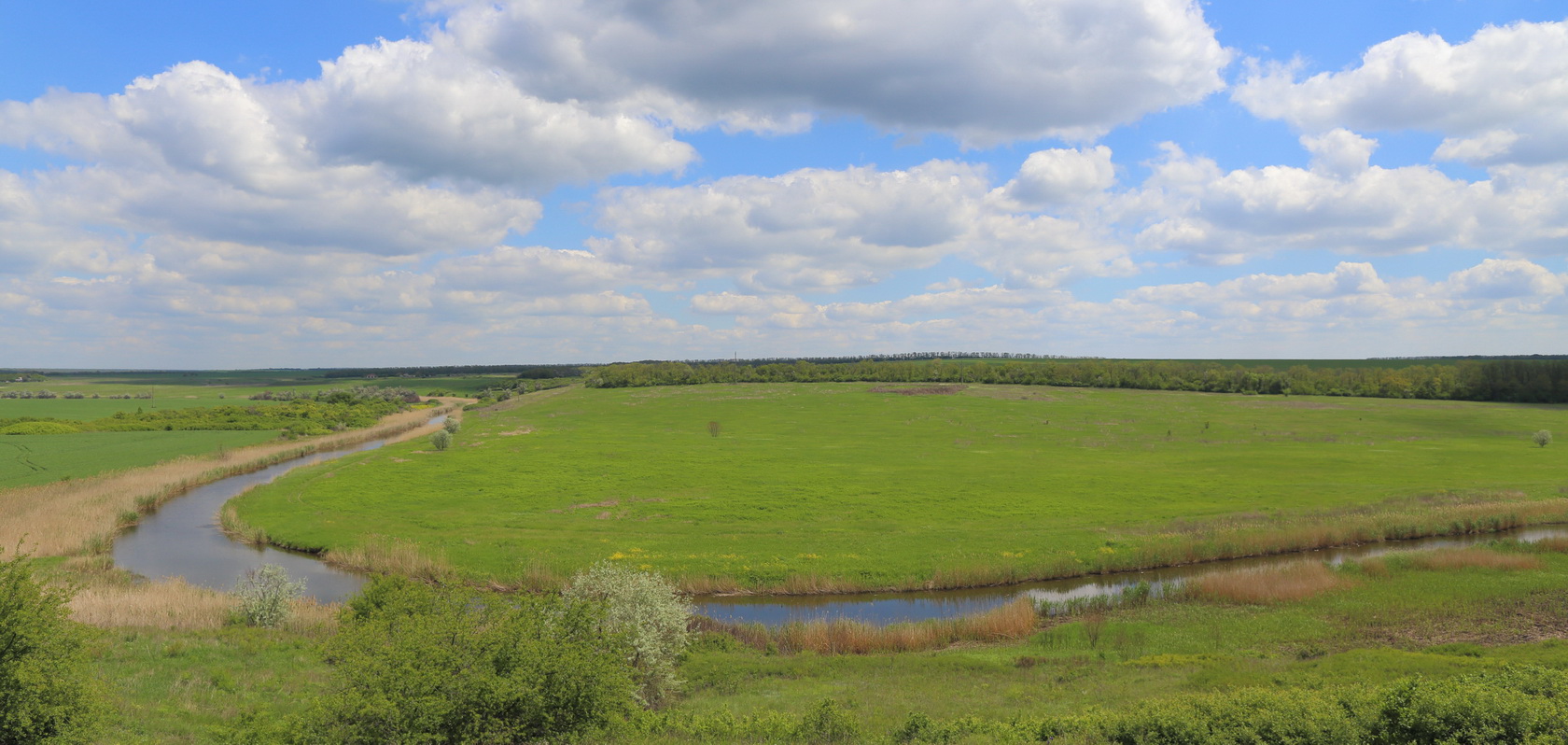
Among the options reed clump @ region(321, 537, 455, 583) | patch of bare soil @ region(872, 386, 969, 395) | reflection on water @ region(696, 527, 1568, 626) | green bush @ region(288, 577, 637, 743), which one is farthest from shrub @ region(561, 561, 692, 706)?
patch of bare soil @ region(872, 386, 969, 395)

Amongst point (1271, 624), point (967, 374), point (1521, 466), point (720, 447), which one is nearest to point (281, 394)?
point (720, 447)

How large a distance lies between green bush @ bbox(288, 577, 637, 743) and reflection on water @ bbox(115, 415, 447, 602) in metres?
22.7

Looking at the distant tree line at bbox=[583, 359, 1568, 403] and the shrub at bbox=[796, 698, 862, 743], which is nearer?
the shrub at bbox=[796, 698, 862, 743]

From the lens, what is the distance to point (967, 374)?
6599 inches

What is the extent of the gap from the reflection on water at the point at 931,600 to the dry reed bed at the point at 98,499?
28508 millimetres

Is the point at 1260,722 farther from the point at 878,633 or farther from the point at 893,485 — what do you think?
the point at 893,485

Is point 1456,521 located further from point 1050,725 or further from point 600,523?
point 600,523

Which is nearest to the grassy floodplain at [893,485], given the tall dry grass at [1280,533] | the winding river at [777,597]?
the tall dry grass at [1280,533]

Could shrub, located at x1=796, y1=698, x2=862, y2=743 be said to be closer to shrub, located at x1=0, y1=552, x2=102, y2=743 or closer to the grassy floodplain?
shrub, located at x1=0, y1=552, x2=102, y2=743

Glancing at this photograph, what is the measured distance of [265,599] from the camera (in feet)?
89.8

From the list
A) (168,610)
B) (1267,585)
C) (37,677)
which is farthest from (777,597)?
(37,677)

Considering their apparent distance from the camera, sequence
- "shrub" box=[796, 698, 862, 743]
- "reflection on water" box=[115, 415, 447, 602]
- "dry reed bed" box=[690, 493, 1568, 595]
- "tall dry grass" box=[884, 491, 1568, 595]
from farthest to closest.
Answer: "reflection on water" box=[115, 415, 447, 602], "tall dry grass" box=[884, 491, 1568, 595], "dry reed bed" box=[690, 493, 1568, 595], "shrub" box=[796, 698, 862, 743]

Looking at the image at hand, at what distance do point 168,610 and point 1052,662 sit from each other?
3332 cm

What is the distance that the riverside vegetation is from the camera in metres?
14.0
